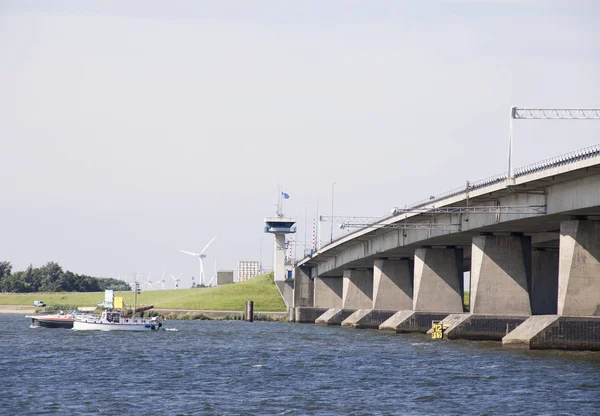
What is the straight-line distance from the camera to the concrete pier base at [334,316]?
14725cm

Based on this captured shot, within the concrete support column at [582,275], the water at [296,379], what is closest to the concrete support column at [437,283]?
the water at [296,379]

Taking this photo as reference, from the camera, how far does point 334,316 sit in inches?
5891

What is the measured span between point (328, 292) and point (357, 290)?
52.5ft

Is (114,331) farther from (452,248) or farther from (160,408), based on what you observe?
(160,408)

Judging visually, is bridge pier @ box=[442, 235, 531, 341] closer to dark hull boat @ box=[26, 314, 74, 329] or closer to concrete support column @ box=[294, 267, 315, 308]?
dark hull boat @ box=[26, 314, 74, 329]

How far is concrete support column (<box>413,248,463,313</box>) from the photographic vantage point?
110875 mm

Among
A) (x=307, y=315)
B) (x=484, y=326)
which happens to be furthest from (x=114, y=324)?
(x=484, y=326)

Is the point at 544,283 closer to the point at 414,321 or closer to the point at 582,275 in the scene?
the point at 414,321

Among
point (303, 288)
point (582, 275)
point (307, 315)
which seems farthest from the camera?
point (303, 288)

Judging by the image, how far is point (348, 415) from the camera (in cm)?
4578

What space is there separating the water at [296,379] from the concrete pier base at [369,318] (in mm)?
32930

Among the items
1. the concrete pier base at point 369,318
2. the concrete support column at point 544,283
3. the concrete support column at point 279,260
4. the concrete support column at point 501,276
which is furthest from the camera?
the concrete support column at point 279,260

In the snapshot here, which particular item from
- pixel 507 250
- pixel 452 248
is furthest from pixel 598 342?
pixel 452 248

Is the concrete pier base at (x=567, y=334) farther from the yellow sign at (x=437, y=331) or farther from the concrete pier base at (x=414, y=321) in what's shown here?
the concrete pier base at (x=414, y=321)
